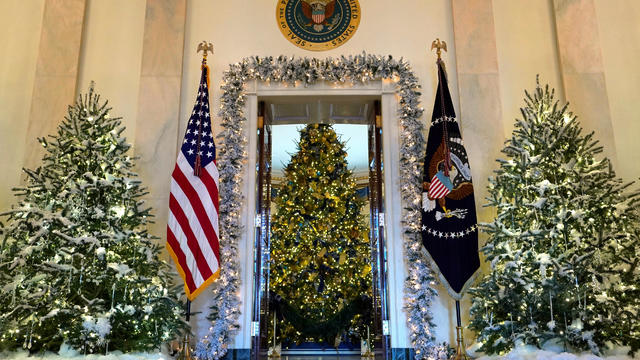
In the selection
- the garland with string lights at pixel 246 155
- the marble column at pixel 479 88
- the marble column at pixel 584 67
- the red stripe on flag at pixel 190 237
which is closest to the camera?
the red stripe on flag at pixel 190 237

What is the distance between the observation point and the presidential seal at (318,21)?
25.8 ft

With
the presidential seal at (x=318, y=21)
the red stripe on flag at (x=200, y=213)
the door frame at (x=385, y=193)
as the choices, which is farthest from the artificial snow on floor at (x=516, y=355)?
the presidential seal at (x=318, y=21)

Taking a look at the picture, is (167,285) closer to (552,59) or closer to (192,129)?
(192,129)

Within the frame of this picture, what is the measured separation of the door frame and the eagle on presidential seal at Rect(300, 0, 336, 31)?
87 cm

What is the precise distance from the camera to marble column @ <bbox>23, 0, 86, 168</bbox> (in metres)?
7.45

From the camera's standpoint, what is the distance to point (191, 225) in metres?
6.67

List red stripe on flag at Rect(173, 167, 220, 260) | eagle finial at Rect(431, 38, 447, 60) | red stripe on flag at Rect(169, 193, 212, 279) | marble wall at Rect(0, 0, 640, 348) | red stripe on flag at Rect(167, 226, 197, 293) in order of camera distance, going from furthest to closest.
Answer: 1. marble wall at Rect(0, 0, 640, 348)
2. eagle finial at Rect(431, 38, 447, 60)
3. red stripe on flag at Rect(173, 167, 220, 260)
4. red stripe on flag at Rect(169, 193, 212, 279)
5. red stripe on flag at Rect(167, 226, 197, 293)

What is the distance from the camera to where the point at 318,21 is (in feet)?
25.8

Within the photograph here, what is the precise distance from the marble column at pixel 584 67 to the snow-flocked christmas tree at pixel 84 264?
18.2 feet

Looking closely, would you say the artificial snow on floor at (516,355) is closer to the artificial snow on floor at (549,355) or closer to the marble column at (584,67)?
the artificial snow on floor at (549,355)

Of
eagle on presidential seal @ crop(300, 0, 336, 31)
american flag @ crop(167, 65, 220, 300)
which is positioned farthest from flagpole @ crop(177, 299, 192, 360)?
eagle on presidential seal @ crop(300, 0, 336, 31)

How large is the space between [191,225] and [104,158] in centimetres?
128

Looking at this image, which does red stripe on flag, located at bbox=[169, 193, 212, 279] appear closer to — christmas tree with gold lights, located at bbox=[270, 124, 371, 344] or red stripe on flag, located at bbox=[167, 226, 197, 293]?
red stripe on flag, located at bbox=[167, 226, 197, 293]

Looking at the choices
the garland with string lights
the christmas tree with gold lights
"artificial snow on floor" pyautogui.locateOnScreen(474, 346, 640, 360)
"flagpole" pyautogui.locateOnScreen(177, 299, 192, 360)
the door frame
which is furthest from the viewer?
the christmas tree with gold lights
